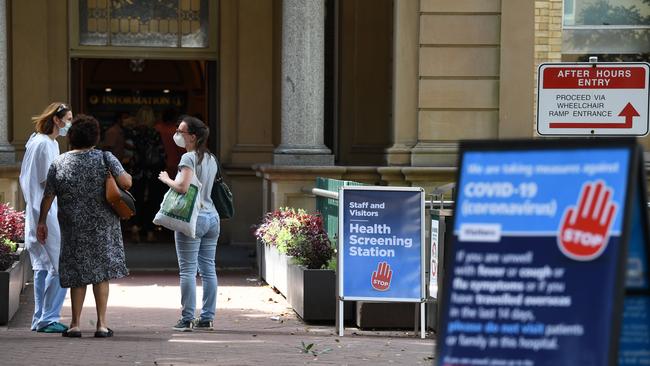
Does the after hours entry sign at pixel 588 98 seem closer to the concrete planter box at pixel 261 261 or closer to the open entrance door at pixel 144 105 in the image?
the concrete planter box at pixel 261 261

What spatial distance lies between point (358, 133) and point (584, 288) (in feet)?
44.9

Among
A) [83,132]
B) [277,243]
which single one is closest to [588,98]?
[83,132]

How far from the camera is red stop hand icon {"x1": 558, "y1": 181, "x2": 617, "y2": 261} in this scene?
4.72 m

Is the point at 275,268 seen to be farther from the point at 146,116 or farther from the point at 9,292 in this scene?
the point at 146,116

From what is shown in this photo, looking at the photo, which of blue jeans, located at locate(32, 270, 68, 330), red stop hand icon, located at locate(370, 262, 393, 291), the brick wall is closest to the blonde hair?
the brick wall

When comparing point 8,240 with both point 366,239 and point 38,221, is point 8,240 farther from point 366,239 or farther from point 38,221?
point 366,239

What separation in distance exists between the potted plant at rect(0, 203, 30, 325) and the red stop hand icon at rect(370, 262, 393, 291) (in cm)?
309

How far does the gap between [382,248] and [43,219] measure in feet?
8.99

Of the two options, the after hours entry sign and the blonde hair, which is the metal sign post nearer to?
the after hours entry sign

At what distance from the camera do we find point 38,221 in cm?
1004

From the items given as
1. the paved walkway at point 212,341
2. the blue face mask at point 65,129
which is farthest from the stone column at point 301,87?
the blue face mask at point 65,129

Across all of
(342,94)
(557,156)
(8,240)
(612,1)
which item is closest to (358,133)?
(342,94)

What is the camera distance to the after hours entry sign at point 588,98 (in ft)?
32.3

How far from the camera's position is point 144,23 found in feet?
58.9
